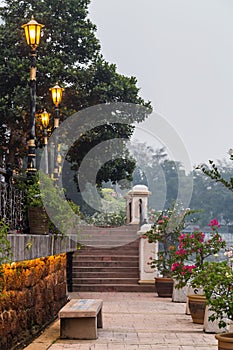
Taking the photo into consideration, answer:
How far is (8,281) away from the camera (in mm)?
8969

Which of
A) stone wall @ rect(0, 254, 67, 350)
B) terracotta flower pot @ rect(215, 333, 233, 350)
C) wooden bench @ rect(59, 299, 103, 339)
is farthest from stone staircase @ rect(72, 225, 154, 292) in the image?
terracotta flower pot @ rect(215, 333, 233, 350)

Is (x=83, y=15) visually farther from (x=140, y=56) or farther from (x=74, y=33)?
(x=140, y=56)

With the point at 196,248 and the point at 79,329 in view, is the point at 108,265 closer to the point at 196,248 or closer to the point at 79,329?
the point at 196,248

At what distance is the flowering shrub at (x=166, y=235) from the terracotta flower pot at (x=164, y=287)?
1.47ft

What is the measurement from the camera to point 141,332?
1166 cm

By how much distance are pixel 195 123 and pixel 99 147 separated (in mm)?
55836

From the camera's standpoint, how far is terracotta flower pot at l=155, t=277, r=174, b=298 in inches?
752

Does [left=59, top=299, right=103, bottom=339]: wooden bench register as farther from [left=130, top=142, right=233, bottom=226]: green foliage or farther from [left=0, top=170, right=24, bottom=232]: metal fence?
[left=130, top=142, right=233, bottom=226]: green foliage

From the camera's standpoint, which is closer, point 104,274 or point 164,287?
point 164,287

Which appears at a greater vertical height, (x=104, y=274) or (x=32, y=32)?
(x=32, y=32)

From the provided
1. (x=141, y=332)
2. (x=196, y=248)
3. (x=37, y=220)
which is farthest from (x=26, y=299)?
(x=196, y=248)

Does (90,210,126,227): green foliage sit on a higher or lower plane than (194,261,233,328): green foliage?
higher

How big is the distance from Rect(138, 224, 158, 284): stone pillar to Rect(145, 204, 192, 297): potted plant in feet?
0.43

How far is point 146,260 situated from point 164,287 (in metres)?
2.10
